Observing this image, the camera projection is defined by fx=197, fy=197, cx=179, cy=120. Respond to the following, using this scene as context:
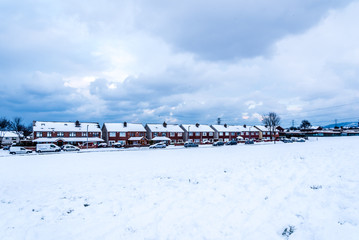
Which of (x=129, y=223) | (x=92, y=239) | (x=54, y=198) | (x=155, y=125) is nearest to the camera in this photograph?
(x=92, y=239)

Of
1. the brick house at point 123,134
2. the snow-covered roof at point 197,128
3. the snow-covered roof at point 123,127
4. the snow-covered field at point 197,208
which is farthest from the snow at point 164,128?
the snow-covered field at point 197,208

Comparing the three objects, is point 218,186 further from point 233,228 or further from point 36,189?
point 36,189

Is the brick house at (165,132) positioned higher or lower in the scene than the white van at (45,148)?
higher

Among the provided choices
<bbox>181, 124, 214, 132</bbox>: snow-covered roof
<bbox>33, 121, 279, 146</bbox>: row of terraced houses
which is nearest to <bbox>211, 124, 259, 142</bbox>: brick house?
<bbox>33, 121, 279, 146</bbox>: row of terraced houses

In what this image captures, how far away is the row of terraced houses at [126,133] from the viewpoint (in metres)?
68.1

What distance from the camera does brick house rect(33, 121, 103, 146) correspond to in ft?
218

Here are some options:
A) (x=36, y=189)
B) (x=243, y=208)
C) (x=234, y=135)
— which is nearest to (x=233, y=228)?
(x=243, y=208)

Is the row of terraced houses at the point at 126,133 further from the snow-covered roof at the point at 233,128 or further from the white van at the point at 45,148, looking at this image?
the white van at the point at 45,148

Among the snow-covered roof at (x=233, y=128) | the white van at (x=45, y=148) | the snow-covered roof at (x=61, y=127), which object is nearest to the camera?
the white van at (x=45, y=148)

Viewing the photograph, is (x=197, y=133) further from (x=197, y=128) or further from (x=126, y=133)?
(x=126, y=133)

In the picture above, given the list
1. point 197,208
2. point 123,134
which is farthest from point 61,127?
point 197,208

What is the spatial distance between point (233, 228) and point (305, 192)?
383cm

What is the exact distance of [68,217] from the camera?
7.20m

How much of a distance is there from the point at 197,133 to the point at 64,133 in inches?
2161
